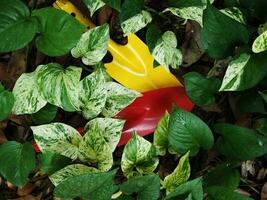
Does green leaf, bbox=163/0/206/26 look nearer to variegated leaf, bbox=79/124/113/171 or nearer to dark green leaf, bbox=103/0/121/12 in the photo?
dark green leaf, bbox=103/0/121/12

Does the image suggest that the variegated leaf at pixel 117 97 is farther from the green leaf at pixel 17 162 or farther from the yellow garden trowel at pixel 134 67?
the green leaf at pixel 17 162

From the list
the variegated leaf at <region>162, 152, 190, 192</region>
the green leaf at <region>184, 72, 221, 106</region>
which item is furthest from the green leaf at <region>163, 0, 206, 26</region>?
the variegated leaf at <region>162, 152, 190, 192</region>

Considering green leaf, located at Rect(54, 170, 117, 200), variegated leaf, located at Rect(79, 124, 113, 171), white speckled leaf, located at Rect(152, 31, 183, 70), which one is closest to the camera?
green leaf, located at Rect(54, 170, 117, 200)

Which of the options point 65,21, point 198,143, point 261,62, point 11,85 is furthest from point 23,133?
point 261,62

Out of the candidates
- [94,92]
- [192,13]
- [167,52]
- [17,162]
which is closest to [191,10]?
[192,13]

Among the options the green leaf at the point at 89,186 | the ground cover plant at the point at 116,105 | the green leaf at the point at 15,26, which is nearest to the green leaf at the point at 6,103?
the ground cover plant at the point at 116,105
